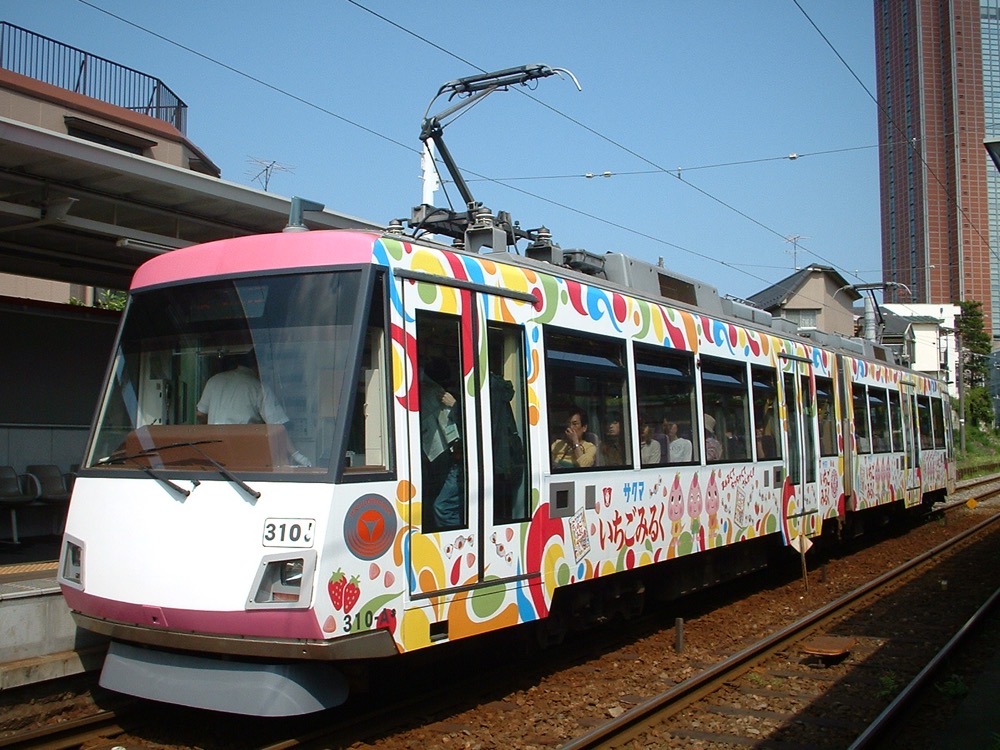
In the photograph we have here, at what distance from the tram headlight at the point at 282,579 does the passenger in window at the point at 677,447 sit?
14.3 ft

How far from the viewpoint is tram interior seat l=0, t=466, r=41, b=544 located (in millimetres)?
10117

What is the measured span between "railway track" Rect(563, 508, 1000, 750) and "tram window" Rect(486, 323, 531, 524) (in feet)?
4.94

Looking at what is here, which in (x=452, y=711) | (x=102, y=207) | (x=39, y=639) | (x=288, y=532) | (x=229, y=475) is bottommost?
(x=452, y=711)

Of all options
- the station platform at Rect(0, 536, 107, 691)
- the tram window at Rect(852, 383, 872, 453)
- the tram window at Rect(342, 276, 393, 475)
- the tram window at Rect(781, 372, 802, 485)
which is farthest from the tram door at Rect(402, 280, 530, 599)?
the tram window at Rect(852, 383, 872, 453)

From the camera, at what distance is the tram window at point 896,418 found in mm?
16641

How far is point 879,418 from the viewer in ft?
52.2

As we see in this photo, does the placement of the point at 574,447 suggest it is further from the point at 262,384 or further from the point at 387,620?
the point at 262,384

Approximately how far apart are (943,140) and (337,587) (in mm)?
118378

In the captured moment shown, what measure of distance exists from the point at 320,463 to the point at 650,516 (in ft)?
12.4

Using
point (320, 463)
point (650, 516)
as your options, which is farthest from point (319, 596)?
point (650, 516)

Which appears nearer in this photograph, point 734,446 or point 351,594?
point 351,594

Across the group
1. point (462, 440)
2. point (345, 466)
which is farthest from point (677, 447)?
point (345, 466)

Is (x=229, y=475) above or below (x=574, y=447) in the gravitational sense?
below

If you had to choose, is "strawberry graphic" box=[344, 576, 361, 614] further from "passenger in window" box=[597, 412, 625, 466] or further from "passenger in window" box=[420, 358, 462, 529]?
"passenger in window" box=[597, 412, 625, 466]
